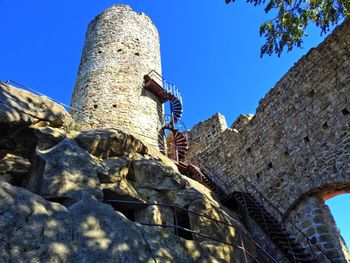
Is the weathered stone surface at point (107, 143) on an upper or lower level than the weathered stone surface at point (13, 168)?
upper

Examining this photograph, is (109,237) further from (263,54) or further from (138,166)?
(263,54)

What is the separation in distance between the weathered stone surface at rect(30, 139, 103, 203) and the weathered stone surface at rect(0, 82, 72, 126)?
0.89m

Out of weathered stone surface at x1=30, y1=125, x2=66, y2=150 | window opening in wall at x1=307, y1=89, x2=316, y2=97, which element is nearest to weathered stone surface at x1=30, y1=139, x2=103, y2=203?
weathered stone surface at x1=30, y1=125, x2=66, y2=150

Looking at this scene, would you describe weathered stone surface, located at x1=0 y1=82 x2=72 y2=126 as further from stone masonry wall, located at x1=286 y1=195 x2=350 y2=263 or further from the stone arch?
stone masonry wall, located at x1=286 y1=195 x2=350 y2=263

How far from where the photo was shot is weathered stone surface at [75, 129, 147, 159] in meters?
7.26

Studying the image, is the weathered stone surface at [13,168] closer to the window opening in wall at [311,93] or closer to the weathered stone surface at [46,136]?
the weathered stone surface at [46,136]

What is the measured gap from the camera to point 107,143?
7.52 metres

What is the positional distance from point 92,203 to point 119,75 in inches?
386

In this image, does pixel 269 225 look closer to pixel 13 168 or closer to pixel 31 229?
pixel 13 168

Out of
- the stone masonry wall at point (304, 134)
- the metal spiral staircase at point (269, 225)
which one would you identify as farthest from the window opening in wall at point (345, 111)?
the metal spiral staircase at point (269, 225)

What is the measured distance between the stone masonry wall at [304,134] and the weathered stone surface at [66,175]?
568 cm

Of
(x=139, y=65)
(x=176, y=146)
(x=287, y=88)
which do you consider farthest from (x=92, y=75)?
(x=287, y=88)

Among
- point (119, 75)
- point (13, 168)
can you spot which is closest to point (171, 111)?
point (119, 75)

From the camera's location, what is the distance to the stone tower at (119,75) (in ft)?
42.3
